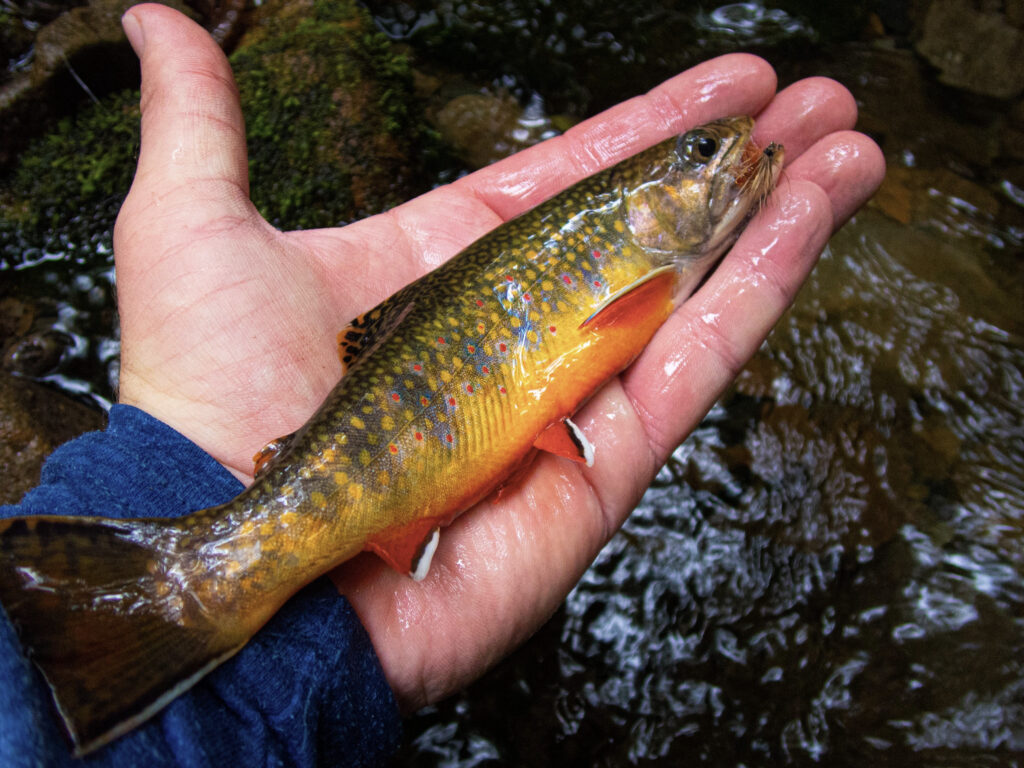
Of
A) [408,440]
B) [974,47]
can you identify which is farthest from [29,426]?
[974,47]

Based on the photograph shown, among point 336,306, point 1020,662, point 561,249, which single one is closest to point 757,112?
point 561,249

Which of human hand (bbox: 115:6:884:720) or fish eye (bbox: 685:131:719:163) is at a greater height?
fish eye (bbox: 685:131:719:163)

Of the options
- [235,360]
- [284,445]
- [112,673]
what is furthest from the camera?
[235,360]

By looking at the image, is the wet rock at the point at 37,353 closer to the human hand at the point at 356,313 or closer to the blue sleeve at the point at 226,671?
the human hand at the point at 356,313

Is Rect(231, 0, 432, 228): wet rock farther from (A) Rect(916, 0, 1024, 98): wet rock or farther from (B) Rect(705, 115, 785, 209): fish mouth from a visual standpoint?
(A) Rect(916, 0, 1024, 98): wet rock

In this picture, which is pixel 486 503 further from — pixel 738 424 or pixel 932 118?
pixel 932 118

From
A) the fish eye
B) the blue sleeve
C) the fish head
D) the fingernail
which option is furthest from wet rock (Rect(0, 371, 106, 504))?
the fish eye

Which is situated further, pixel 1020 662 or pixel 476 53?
pixel 476 53

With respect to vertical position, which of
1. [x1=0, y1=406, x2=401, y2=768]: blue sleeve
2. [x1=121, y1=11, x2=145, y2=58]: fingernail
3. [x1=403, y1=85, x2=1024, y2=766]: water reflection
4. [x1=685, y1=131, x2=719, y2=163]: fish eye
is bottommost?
[x1=403, y1=85, x2=1024, y2=766]: water reflection
